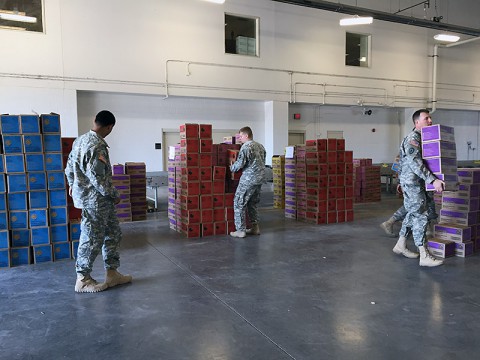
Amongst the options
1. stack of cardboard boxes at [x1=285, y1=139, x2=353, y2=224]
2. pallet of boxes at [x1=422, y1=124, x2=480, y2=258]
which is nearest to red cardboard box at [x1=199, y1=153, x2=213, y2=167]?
stack of cardboard boxes at [x1=285, y1=139, x2=353, y2=224]

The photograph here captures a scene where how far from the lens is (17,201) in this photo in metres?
4.71

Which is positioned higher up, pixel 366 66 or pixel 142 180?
pixel 366 66

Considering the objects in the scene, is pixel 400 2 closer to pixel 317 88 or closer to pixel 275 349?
pixel 317 88

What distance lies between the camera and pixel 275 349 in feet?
8.74

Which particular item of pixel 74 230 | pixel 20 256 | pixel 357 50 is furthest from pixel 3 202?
pixel 357 50

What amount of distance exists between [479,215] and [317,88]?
8.30 metres

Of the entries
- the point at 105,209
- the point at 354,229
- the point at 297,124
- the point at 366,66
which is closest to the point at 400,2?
the point at 366,66

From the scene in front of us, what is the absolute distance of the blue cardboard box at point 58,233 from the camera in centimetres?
493

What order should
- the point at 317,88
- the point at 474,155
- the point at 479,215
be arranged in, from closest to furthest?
1. the point at 479,215
2. the point at 317,88
3. the point at 474,155

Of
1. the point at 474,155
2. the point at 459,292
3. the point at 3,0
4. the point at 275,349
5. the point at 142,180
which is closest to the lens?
the point at 275,349

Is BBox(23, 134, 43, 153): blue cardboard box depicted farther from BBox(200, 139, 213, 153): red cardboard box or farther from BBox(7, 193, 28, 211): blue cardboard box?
BBox(200, 139, 213, 153): red cardboard box

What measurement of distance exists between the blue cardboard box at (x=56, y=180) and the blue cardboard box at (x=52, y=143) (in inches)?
11.8

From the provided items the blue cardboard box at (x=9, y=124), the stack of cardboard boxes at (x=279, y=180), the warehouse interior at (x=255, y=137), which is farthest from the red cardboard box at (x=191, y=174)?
the stack of cardboard boxes at (x=279, y=180)

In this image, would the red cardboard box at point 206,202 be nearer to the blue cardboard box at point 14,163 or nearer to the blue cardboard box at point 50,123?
the blue cardboard box at point 50,123
